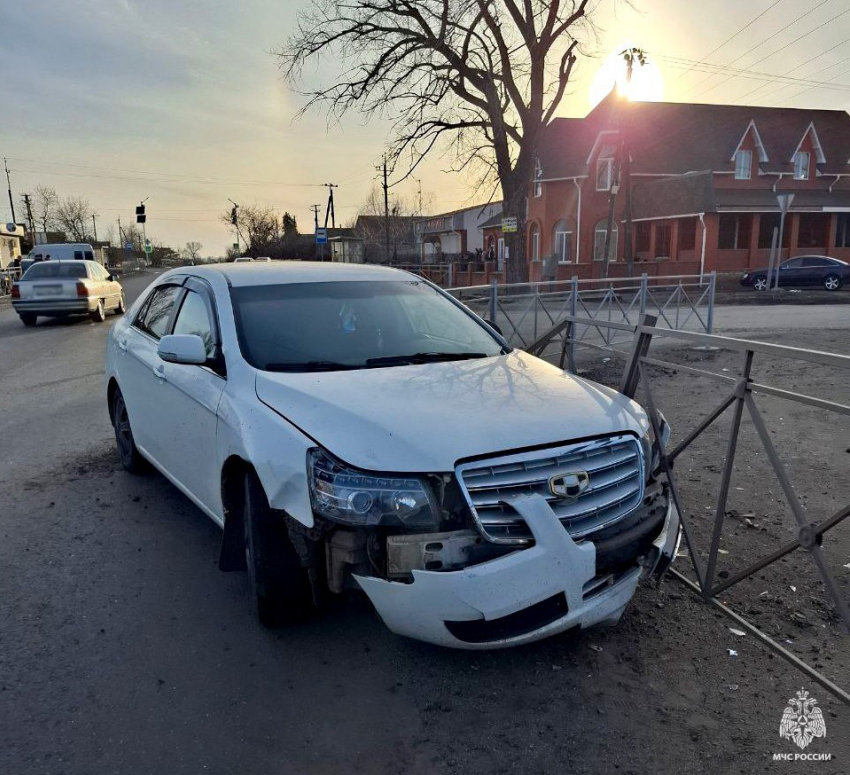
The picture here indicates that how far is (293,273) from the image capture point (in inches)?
174

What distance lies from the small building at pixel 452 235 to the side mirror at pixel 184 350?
169 feet

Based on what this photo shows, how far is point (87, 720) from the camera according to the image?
2602 millimetres

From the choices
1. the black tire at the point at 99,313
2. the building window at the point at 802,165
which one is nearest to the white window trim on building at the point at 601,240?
the building window at the point at 802,165

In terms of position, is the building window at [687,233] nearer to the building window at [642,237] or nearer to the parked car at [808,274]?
the building window at [642,237]

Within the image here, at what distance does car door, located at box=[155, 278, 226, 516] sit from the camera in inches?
139

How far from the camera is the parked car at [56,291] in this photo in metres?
16.3

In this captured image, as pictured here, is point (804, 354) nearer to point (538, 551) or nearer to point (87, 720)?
point (538, 551)

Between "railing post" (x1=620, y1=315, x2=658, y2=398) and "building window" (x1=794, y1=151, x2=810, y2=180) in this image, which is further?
"building window" (x1=794, y1=151, x2=810, y2=180)

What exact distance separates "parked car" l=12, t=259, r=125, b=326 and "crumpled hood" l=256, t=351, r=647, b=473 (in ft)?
51.0

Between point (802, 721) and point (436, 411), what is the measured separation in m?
1.87

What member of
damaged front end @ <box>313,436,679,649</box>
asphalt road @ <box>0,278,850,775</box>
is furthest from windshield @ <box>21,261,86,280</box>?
damaged front end @ <box>313,436,679,649</box>

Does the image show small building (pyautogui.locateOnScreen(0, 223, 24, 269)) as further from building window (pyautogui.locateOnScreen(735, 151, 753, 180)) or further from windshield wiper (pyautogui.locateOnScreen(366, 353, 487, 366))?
windshield wiper (pyautogui.locateOnScreen(366, 353, 487, 366))

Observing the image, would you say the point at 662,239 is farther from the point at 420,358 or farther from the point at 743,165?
the point at 420,358

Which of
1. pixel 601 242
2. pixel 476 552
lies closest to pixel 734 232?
pixel 601 242
